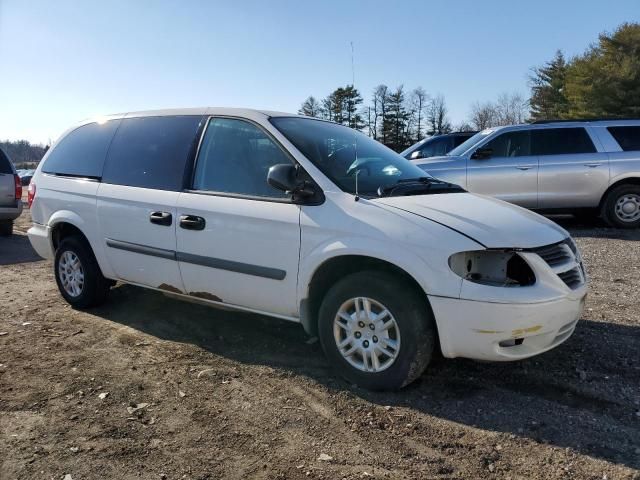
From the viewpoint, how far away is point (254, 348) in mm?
4254

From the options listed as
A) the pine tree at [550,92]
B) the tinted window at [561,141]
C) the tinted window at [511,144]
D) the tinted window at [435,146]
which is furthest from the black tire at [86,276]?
the pine tree at [550,92]

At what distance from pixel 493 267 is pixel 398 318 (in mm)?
647

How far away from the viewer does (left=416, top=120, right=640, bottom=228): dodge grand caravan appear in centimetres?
894

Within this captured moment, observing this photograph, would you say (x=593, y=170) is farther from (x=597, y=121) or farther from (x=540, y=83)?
(x=540, y=83)

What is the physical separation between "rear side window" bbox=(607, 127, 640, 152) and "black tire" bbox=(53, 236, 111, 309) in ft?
27.3

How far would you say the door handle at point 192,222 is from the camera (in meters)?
4.07

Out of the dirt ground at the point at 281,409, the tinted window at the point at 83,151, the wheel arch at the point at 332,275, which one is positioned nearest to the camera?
the dirt ground at the point at 281,409

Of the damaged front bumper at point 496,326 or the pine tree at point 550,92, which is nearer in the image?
the damaged front bumper at point 496,326

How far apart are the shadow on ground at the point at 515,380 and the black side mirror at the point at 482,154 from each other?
17.5 feet

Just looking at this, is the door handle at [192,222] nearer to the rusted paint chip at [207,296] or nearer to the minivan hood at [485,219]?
the rusted paint chip at [207,296]

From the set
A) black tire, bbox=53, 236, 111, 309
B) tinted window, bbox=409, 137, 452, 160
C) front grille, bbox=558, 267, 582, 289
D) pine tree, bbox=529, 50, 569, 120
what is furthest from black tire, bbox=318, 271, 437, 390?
pine tree, bbox=529, 50, 569, 120

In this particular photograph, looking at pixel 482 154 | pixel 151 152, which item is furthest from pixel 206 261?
pixel 482 154

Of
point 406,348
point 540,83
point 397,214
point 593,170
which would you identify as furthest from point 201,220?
point 540,83

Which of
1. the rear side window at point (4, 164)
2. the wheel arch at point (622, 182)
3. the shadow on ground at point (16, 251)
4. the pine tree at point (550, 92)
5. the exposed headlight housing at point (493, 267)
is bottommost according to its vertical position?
the shadow on ground at point (16, 251)
